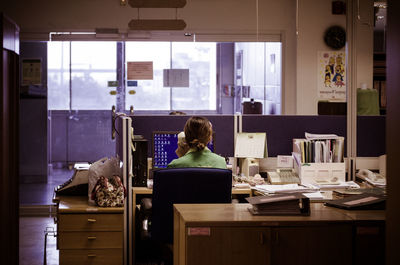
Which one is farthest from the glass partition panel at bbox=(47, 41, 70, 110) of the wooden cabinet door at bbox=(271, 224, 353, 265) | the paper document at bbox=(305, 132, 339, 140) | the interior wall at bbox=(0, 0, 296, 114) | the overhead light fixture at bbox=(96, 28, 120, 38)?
the wooden cabinet door at bbox=(271, 224, 353, 265)

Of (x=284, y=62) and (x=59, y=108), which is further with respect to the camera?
(x=59, y=108)

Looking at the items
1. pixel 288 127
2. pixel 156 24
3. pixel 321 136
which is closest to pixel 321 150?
pixel 321 136

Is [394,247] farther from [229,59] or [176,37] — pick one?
[229,59]

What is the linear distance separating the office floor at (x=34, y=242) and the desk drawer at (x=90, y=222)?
1.23 m

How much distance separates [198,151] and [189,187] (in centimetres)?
50

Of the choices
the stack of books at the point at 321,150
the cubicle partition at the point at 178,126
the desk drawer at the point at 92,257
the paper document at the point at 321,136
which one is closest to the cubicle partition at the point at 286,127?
the cubicle partition at the point at 178,126

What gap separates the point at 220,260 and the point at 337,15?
508 cm

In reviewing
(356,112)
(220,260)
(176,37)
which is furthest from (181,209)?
(176,37)

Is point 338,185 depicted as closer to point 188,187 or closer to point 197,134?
point 197,134

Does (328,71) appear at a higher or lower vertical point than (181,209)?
higher

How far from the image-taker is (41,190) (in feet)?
24.6

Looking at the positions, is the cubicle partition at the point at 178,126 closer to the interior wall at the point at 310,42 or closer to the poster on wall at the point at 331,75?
the interior wall at the point at 310,42

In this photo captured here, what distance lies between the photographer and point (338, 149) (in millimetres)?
4555

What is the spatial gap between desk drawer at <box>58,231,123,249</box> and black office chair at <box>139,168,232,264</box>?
66cm
